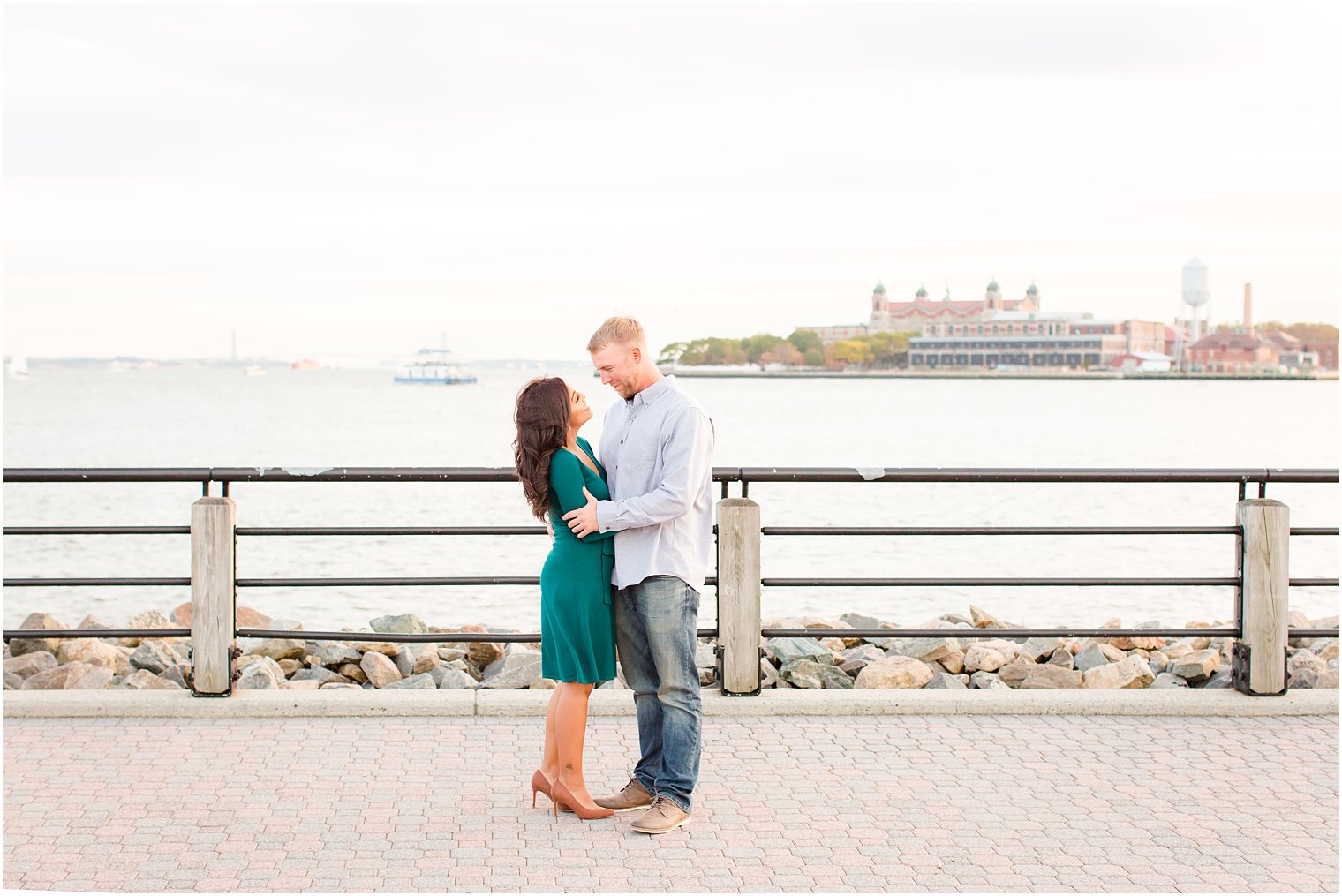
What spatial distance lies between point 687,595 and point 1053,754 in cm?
209

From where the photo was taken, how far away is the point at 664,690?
17.5ft

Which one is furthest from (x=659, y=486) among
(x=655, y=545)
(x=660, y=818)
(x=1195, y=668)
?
(x=1195, y=668)

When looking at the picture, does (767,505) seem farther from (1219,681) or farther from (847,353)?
(847,353)

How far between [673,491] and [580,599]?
1.94 feet

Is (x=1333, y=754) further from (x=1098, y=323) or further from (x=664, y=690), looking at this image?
(x=1098, y=323)

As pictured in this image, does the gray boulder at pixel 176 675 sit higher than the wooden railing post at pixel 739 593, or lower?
lower

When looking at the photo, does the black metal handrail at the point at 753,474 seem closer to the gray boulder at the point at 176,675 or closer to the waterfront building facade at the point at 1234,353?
the gray boulder at the point at 176,675

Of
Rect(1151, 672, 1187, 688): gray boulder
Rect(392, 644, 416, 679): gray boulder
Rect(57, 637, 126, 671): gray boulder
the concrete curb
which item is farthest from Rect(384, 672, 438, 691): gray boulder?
Rect(1151, 672, 1187, 688): gray boulder

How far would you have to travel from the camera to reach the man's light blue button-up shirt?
5070 mm

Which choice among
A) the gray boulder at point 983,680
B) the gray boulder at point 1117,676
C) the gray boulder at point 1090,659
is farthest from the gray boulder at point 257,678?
the gray boulder at point 1090,659

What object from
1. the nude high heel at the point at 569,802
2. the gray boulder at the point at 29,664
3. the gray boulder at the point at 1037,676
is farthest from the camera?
the gray boulder at the point at 29,664

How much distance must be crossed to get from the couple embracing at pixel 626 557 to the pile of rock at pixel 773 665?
1.97 meters

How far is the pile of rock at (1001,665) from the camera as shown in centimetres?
827

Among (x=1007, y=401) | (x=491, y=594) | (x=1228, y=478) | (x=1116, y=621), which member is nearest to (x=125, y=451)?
(x=491, y=594)
